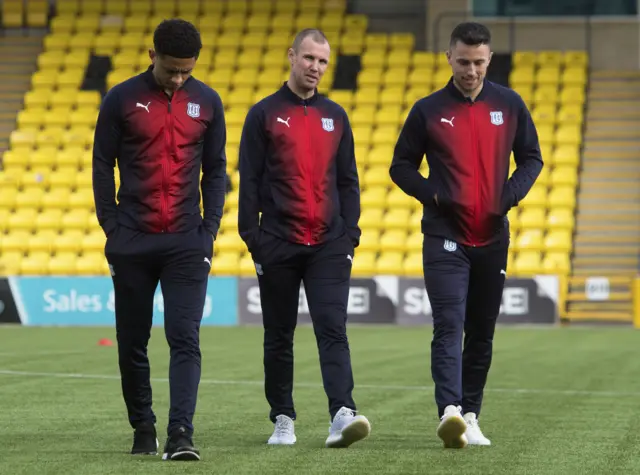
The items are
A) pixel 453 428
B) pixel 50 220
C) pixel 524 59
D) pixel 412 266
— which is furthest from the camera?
pixel 524 59

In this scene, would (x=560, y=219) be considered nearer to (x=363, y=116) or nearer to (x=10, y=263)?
(x=363, y=116)

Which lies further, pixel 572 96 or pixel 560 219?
pixel 572 96

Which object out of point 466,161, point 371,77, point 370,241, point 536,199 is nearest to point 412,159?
point 466,161

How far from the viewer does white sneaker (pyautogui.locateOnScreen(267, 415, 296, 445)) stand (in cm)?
712

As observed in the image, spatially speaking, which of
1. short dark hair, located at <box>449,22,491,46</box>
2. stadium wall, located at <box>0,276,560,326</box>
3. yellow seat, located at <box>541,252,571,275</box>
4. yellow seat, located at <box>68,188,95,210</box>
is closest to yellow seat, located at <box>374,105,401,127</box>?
yellow seat, located at <box>541,252,571,275</box>

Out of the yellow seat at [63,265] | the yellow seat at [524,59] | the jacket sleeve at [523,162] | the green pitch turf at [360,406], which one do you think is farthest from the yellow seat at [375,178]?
the jacket sleeve at [523,162]

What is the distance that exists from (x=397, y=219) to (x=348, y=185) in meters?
15.3

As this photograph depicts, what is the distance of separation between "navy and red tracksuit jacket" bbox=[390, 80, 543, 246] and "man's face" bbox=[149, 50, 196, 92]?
1298 millimetres

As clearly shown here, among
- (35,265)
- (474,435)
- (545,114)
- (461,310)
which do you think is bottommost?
(35,265)

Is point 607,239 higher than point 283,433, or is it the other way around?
point 283,433

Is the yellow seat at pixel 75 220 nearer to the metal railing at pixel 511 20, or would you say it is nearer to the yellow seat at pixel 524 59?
the metal railing at pixel 511 20

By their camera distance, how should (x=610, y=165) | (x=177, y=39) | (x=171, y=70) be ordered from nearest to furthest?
(x=177, y=39) → (x=171, y=70) → (x=610, y=165)

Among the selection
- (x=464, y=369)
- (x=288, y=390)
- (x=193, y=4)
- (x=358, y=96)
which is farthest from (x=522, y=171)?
(x=193, y=4)

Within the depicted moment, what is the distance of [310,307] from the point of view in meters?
7.06
